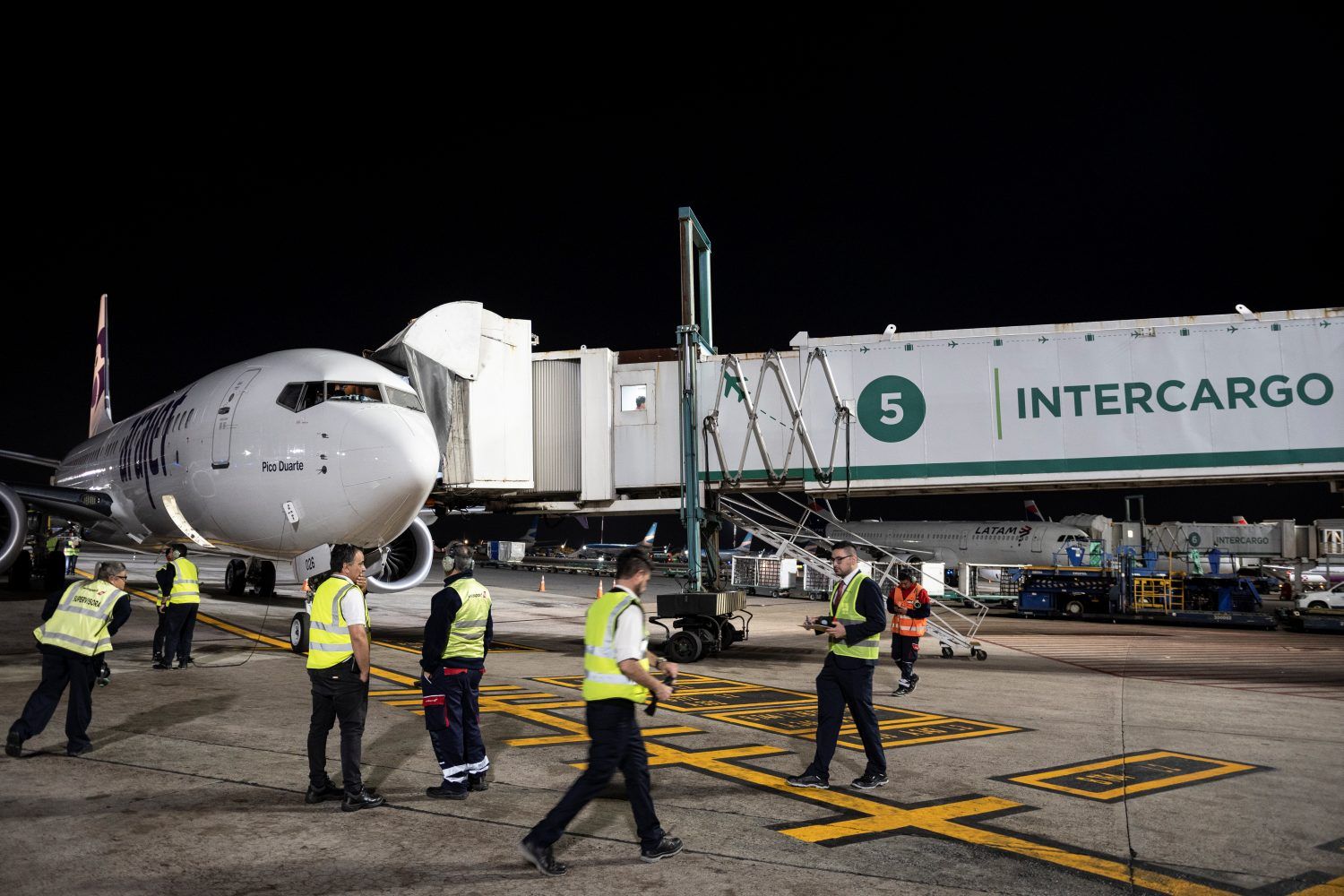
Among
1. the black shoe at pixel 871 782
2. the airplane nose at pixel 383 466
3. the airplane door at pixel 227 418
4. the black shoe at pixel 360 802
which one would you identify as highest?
the airplane door at pixel 227 418

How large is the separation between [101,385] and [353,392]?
78.1ft

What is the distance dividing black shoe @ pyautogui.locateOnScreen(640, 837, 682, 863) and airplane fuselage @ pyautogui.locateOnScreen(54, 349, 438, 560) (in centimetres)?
868

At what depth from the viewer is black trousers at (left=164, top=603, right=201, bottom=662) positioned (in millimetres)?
13414

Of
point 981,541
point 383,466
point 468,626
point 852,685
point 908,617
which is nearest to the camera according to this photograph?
point 468,626

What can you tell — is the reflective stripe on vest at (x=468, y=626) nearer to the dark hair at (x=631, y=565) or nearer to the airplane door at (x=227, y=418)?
the dark hair at (x=631, y=565)

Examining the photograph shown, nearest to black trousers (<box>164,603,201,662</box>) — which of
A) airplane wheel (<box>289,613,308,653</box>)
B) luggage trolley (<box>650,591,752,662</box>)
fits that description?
airplane wheel (<box>289,613,308,653</box>)

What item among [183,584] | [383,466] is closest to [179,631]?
[183,584]

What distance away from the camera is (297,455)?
13523mm

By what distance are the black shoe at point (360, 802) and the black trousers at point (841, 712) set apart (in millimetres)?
3475

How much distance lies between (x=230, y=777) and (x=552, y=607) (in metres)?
22.6

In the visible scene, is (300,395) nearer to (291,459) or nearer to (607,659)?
(291,459)

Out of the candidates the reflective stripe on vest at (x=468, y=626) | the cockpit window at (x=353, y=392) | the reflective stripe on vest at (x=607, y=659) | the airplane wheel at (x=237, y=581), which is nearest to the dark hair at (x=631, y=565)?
the reflective stripe on vest at (x=607, y=659)

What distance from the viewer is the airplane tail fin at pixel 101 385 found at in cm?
3167

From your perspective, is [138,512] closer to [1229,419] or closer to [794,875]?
[794,875]
